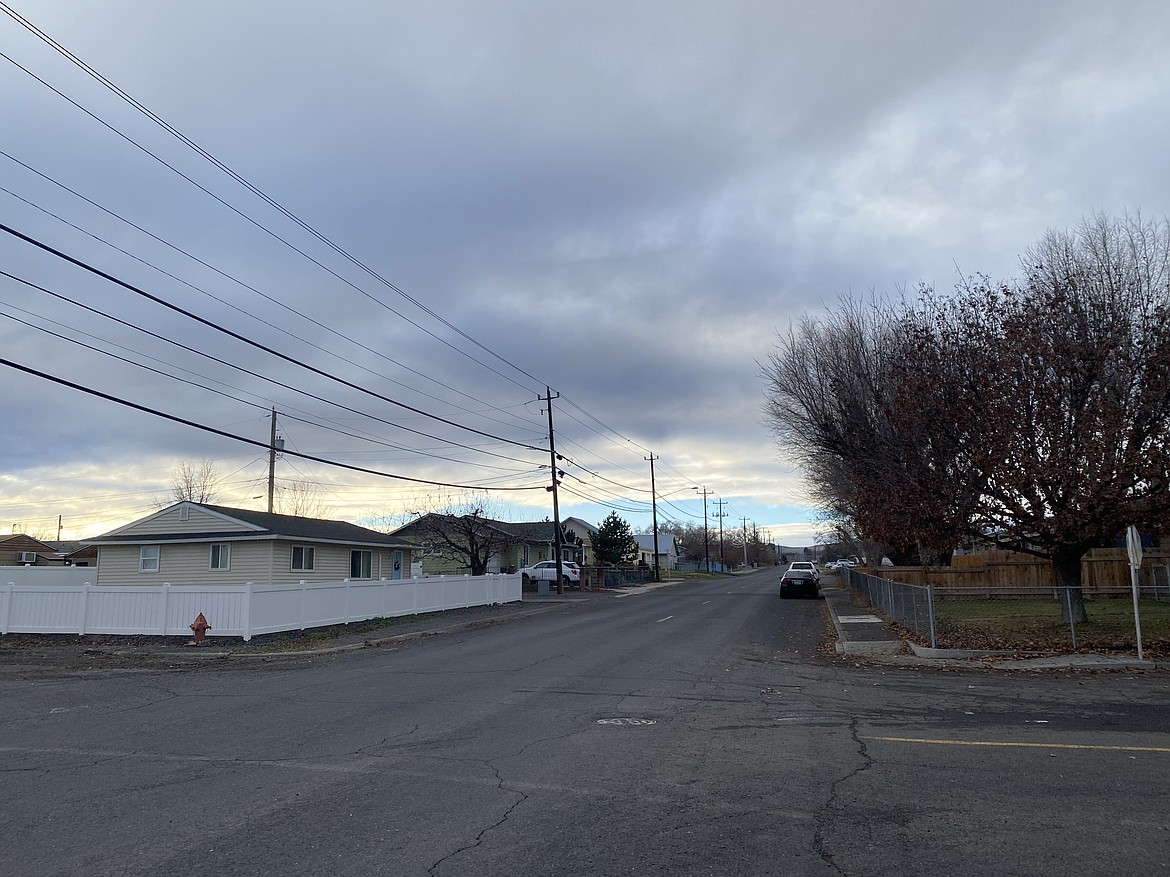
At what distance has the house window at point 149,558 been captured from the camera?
102ft

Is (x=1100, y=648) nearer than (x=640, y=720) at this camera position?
No

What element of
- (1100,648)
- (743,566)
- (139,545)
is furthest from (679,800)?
(743,566)

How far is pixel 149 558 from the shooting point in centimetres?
3134

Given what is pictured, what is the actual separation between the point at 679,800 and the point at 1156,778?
13.4 feet

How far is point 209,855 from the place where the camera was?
5344 mm

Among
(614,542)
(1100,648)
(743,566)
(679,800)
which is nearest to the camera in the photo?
(679,800)

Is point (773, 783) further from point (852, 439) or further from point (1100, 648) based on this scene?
point (852, 439)

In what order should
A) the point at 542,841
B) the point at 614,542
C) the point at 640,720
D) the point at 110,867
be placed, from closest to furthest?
1. the point at 110,867
2. the point at 542,841
3. the point at 640,720
4. the point at 614,542

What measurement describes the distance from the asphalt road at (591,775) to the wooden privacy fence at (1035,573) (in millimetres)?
17326

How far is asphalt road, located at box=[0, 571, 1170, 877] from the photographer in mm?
5309

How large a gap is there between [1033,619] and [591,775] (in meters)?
19.1

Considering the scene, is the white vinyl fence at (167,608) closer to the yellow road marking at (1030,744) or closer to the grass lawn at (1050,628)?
the grass lawn at (1050,628)

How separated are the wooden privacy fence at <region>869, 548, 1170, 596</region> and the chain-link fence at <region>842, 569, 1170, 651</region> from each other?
60cm

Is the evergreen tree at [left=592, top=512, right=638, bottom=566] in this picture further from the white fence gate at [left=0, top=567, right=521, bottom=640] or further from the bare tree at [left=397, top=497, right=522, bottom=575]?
the white fence gate at [left=0, top=567, right=521, bottom=640]
